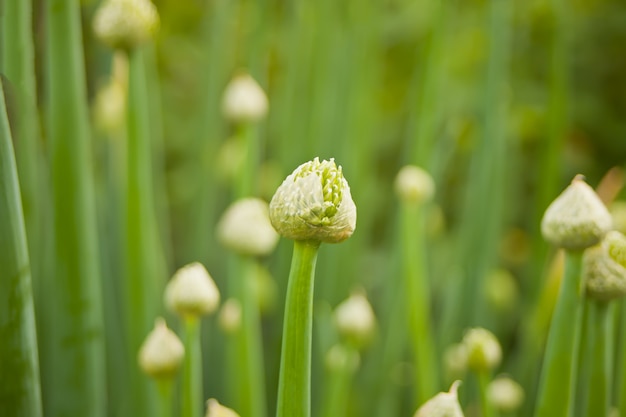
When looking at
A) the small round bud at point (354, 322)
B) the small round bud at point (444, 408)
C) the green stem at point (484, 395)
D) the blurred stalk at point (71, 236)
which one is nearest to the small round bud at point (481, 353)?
the green stem at point (484, 395)

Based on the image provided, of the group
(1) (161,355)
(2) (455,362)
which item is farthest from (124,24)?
(2) (455,362)

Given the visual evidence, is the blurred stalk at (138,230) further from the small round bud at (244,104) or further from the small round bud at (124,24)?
the small round bud at (244,104)

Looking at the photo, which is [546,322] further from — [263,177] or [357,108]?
[263,177]

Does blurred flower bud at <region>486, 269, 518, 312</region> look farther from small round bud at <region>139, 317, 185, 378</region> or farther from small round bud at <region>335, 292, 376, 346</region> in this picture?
small round bud at <region>139, 317, 185, 378</region>

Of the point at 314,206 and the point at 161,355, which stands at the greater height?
the point at 314,206

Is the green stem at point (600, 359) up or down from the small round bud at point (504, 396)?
up

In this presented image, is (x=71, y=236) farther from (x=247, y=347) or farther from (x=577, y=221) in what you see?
(x=577, y=221)
